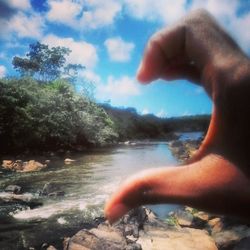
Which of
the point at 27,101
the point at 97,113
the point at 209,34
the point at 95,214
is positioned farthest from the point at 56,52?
the point at 209,34

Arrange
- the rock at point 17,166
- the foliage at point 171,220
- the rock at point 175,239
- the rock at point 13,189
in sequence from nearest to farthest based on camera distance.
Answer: the rock at point 175,239, the foliage at point 171,220, the rock at point 13,189, the rock at point 17,166

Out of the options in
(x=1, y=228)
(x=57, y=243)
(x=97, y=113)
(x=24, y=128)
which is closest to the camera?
(x=57, y=243)

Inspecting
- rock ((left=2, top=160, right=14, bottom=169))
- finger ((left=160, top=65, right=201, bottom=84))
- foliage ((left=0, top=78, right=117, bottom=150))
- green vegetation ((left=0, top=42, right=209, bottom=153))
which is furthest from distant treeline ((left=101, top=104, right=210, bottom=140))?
finger ((left=160, top=65, right=201, bottom=84))

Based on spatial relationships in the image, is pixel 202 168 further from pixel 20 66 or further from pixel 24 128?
pixel 20 66

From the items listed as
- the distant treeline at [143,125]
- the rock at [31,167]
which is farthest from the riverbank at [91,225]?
the distant treeline at [143,125]

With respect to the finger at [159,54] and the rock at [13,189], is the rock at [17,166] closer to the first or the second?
the rock at [13,189]

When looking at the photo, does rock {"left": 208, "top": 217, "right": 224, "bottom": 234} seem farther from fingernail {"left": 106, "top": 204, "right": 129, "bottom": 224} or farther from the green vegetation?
the green vegetation

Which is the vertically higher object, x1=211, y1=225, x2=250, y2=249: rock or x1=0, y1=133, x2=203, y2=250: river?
x1=211, y1=225, x2=250, y2=249: rock
